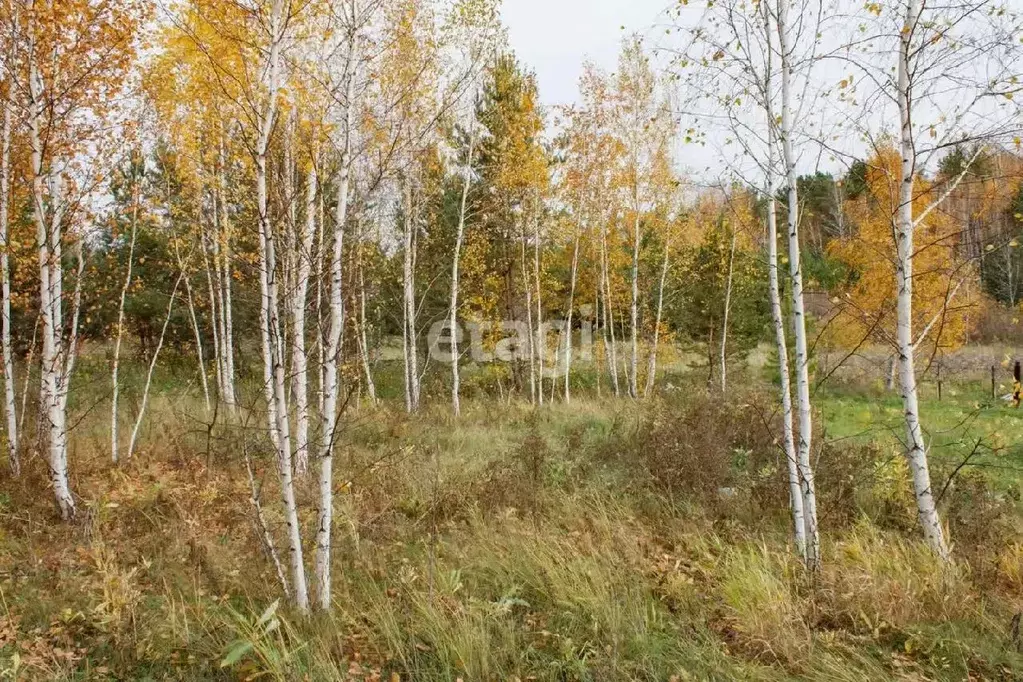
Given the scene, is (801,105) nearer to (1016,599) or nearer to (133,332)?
(1016,599)

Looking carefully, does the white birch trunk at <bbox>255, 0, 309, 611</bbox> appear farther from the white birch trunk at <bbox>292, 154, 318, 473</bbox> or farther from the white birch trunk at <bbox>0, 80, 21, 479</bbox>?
the white birch trunk at <bbox>0, 80, 21, 479</bbox>

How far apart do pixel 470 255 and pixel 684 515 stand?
11.3 m

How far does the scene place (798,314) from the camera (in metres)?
3.99

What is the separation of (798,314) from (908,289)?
74 cm

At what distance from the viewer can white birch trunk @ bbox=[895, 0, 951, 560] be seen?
3959mm

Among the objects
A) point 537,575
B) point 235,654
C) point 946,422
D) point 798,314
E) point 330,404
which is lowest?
point 946,422

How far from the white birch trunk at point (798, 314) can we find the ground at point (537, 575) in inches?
6.9

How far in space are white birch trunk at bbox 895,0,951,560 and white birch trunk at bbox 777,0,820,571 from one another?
66 centimetres

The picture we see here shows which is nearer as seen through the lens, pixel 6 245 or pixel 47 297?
pixel 47 297

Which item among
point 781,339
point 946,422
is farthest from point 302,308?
point 946,422

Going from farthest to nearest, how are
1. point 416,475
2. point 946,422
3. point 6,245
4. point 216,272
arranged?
1. point 946,422
2. point 216,272
3. point 416,475
4. point 6,245

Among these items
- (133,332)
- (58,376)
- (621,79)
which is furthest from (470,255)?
(58,376)

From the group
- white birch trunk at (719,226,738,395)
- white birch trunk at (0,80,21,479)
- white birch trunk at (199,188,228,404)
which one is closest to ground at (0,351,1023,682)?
white birch trunk at (0,80,21,479)
